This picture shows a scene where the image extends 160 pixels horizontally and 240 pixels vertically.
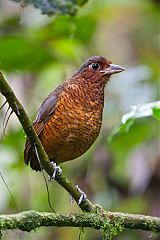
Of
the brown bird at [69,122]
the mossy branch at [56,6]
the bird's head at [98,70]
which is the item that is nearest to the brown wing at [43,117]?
the brown bird at [69,122]

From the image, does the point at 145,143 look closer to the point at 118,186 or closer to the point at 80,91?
the point at 118,186

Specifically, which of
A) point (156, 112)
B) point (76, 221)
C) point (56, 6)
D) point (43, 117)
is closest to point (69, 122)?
point (43, 117)

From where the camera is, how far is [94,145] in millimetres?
5871

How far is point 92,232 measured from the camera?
5.87 meters

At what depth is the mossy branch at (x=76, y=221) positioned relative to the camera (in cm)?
294

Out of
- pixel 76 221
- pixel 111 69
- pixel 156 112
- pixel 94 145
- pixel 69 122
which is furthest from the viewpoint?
pixel 94 145

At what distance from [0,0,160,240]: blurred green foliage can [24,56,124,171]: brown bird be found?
1.00 meters

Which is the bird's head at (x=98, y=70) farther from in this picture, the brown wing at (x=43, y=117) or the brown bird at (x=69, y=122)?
the brown wing at (x=43, y=117)

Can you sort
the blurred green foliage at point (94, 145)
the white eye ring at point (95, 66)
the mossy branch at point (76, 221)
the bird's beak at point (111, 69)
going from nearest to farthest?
the mossy branch at point (76, 221) < the bird's beak at point (111, 69) < the white eye ring at point (95, 66) < the blurred green foliage at point (94, 145)

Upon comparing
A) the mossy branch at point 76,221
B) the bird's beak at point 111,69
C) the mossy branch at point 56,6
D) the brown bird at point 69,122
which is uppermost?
the mossy branch at point 56,6

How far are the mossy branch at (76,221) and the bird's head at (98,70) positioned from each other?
4.20ft

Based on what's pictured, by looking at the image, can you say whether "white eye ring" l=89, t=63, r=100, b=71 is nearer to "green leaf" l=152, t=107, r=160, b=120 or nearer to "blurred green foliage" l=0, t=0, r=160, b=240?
"blurred green foliage" l=0, t=0, r=160, b=240

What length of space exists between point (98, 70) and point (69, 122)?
0.70 meters

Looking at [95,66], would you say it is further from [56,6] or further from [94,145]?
[94,145]
